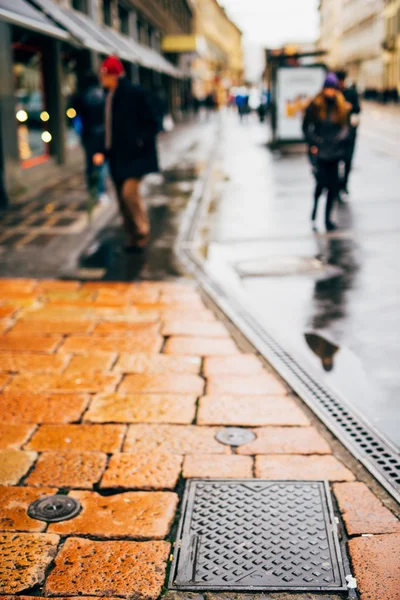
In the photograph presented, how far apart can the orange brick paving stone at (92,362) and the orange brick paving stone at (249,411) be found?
813mm

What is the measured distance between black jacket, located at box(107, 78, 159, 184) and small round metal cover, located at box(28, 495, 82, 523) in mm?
4725

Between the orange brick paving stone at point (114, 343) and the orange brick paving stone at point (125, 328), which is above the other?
the orange brick paving stone at point (125, 328)

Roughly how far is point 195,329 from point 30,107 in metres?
9.27

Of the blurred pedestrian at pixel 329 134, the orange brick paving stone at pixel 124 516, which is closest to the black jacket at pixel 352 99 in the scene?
the blurred pedestrian at pixel 329 134

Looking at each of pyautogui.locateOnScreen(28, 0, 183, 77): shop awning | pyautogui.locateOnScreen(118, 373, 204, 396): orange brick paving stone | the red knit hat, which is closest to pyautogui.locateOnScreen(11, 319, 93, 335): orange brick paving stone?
pyautogui.locateOnScreen(118, 373, 204, 396): orange brick paving stone

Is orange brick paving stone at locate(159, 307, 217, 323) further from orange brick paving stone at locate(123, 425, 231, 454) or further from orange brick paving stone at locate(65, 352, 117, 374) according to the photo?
orange brick paving stone at locate(123, 425, 231, 454)

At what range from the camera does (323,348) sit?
15.6ft

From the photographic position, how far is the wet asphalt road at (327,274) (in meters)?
4.36

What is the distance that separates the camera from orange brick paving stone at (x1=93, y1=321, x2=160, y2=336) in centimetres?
518

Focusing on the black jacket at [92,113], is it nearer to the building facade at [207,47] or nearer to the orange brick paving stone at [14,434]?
the orange brick paving stone at [14,434]

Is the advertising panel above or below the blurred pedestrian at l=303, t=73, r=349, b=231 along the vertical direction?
above

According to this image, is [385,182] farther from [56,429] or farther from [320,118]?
[56,429]

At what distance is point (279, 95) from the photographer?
18.0 m

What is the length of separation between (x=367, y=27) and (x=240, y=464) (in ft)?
302
